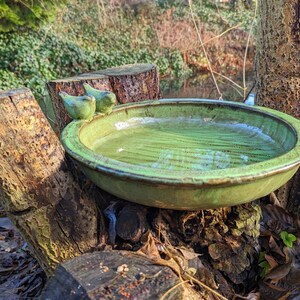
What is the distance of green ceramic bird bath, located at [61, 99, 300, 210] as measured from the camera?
3.16 feet

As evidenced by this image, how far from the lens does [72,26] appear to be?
322 inches

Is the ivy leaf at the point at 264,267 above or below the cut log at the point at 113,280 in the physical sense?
below

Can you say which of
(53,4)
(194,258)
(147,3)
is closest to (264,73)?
(194,258)

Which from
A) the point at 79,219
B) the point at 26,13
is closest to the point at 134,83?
the point at 79,219

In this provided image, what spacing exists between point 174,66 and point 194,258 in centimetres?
746

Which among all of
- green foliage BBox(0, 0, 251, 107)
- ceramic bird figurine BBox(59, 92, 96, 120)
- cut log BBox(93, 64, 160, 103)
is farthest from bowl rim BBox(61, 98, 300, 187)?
green foliage BBox(0, 0, 251, 107)

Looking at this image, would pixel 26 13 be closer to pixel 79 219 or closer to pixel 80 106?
pixel 80 106

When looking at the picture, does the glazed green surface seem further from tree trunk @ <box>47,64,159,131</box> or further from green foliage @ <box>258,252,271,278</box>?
green foliage @ <box>258,252,271,278</box>

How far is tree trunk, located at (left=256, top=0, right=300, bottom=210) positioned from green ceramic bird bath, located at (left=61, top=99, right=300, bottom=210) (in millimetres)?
283

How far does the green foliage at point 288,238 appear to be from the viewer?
148 cm

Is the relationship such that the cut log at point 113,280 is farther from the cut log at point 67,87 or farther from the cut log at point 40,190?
the cut log at point 67,87

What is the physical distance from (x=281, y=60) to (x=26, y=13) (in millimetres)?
6320

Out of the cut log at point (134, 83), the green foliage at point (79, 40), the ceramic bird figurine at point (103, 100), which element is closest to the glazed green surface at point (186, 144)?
the ceramic bird figurine at point (103, 100)

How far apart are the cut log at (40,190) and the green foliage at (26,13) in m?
5.96
